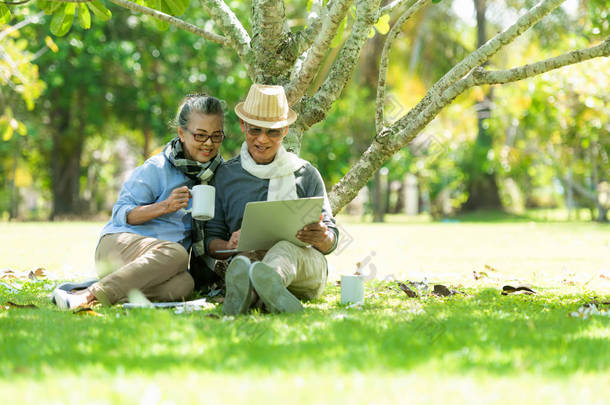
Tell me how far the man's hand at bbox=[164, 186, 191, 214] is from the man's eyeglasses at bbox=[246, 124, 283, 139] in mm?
546

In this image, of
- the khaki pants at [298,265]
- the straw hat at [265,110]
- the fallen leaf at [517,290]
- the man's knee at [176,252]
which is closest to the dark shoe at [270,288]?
the khaki pants at [298,265]

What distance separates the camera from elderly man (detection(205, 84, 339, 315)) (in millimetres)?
3982

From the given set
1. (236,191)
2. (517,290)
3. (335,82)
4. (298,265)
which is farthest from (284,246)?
(517,290)

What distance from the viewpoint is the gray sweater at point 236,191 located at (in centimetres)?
436

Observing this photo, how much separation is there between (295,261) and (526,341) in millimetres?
A: 1495

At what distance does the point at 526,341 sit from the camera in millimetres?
2822

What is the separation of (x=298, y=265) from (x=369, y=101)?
17347 mm

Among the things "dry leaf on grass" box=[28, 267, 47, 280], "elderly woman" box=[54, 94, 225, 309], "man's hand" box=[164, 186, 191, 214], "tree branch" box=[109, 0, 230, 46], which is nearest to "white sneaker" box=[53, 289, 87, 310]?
"elderly woman" box=[54, 94, 225, 309]

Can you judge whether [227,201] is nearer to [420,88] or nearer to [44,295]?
[44,295]

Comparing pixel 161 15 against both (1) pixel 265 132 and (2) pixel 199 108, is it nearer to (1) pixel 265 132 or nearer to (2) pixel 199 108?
(2) pixel 199 108

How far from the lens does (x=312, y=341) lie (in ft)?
9.14

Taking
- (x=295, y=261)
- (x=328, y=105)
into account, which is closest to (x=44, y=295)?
(x=295, y=261)

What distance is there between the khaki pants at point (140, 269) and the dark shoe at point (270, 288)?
2.65ft

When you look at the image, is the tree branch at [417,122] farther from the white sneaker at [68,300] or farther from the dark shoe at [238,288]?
the white sneaker at [68,300]
